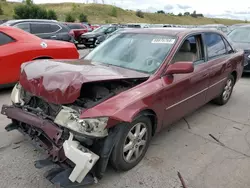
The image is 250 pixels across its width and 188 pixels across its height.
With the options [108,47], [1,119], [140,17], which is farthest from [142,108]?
[140,17]

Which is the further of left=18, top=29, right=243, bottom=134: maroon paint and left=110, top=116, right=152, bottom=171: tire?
left=110, top=116, right=152, bottom=171: tire

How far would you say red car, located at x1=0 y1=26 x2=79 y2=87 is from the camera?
5.18 m

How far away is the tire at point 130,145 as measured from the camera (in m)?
2.58

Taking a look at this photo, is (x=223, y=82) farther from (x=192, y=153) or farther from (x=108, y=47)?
(x=108, y=47)

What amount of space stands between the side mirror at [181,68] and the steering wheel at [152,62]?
20 centimetres

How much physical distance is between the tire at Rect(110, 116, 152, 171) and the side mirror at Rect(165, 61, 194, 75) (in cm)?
68

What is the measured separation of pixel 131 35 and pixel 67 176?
7.81ft

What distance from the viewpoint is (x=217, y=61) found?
171 inches

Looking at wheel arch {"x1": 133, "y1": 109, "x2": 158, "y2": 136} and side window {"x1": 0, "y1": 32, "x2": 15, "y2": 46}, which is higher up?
side window {"x1": 0, "y1": 32, "x2": 15, "y2": 46}

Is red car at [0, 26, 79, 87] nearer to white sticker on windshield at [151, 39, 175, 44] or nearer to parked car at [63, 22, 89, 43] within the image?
white sticker on windshield at [151, 39, 175, 44]

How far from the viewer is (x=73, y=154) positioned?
2.25 m

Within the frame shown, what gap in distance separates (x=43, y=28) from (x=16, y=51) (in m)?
5.24

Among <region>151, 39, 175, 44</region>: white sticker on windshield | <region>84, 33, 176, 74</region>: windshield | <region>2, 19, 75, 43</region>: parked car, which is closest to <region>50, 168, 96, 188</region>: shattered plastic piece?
<region>84, 33, 176, 74</region>: windshield

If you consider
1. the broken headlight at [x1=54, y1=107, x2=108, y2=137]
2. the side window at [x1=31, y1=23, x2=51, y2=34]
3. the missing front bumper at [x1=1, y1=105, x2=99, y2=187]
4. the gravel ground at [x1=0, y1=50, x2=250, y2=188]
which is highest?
the side window at [x1=31, y1=23, x2=51, y2=34]
